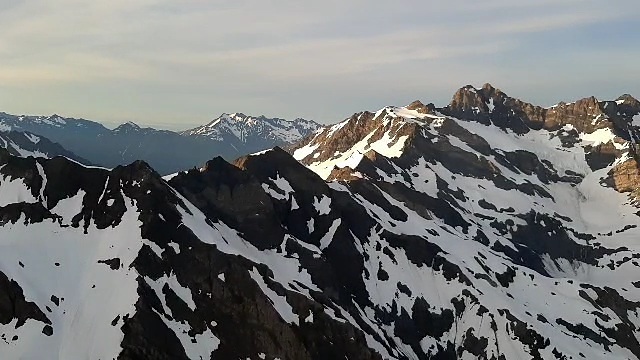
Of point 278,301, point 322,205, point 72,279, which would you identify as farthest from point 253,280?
point 322,205

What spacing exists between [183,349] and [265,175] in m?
69.7

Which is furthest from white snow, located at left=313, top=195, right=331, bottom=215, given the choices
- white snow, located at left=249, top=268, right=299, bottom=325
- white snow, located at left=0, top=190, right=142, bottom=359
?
white snow, located at left=0, top=190, right=142, bottom=359

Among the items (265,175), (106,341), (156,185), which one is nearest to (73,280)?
(106,341)

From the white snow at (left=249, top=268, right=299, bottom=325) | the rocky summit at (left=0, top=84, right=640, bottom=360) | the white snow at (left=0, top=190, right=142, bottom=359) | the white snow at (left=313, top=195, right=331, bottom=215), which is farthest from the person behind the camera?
the white snow at (left=313, top=195, right=331, bottom=215)

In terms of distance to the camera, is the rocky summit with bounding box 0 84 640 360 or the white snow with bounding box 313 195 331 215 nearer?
the rocky summit with bounding box 0 84 640 360

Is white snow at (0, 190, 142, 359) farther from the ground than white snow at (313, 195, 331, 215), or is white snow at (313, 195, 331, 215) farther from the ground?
white snow at (0, 190, 142, 359)

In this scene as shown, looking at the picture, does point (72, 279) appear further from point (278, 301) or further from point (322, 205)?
point (322, 205)

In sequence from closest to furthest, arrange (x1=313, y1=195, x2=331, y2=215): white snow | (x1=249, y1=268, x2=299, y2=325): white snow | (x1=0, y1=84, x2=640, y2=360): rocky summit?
1. (x1=0, y1=84, x2=640, y2=360): rocky summit
2. (x1=249, y1=268, x2=299, y2=325): white snow
3. (x1=313, y1=195, x2=331, y2=215): white snow

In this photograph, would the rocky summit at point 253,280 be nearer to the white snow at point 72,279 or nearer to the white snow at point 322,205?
the white snow at point 72,279

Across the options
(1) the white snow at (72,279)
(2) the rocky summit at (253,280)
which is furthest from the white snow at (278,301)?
(1) the white snow at (72,279)

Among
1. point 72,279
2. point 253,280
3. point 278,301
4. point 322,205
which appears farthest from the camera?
point 322,205

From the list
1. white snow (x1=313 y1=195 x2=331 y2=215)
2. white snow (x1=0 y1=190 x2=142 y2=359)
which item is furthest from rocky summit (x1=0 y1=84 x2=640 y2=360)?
white snow (x1=313 y1=195 x2=331 y2=215)

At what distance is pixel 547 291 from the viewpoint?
6152 inches

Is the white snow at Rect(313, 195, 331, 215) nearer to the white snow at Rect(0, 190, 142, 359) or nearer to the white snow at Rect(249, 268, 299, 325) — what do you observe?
the white snow at Rect(249, 268, 299, 325)
